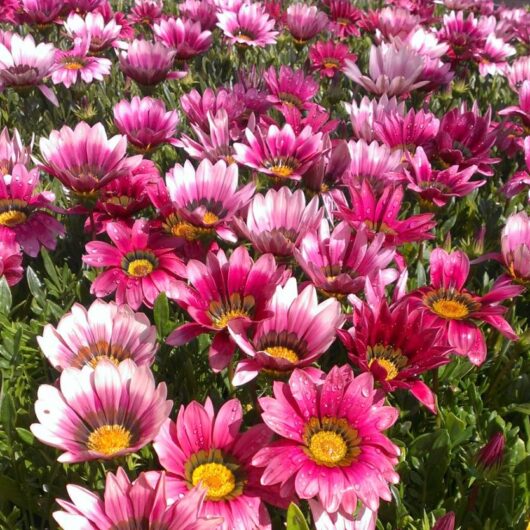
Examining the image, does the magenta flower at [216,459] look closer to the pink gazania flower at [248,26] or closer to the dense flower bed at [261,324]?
the dense flower bed at [261,324]

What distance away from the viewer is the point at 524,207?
257 centimetres

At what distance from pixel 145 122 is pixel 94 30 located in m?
1.33

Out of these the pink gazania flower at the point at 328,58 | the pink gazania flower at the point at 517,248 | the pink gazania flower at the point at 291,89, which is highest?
the pink gazania flower at the point at 517,248

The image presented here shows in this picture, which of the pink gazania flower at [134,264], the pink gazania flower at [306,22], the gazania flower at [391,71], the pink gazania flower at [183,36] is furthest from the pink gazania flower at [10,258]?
the pink gazania flower at [306,22]

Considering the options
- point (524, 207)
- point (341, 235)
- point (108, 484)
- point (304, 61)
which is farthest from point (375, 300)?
point (304, 61)

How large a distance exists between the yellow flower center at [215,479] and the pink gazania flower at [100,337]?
0.24 meters

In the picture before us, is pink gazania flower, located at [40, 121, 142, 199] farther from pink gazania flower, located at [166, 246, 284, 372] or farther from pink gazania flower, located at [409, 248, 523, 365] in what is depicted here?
pink gazania flower, located at [409, 248, 523, 365]

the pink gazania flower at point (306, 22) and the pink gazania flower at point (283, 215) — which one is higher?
the pink gazania flower at point (283, 215)

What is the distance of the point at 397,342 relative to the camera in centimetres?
137

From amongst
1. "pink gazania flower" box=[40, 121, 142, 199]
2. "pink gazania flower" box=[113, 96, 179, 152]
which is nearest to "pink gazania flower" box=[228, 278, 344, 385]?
"pink gazania flower" box=[40, 121, 142, 199]

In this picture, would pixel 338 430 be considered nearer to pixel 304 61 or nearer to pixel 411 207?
pixel 411 207

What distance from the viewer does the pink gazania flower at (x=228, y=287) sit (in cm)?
Answer: 143

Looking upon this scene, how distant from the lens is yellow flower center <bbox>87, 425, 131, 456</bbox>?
120 centimetres

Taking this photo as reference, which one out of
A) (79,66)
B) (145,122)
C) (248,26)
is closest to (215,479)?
(145,122)
